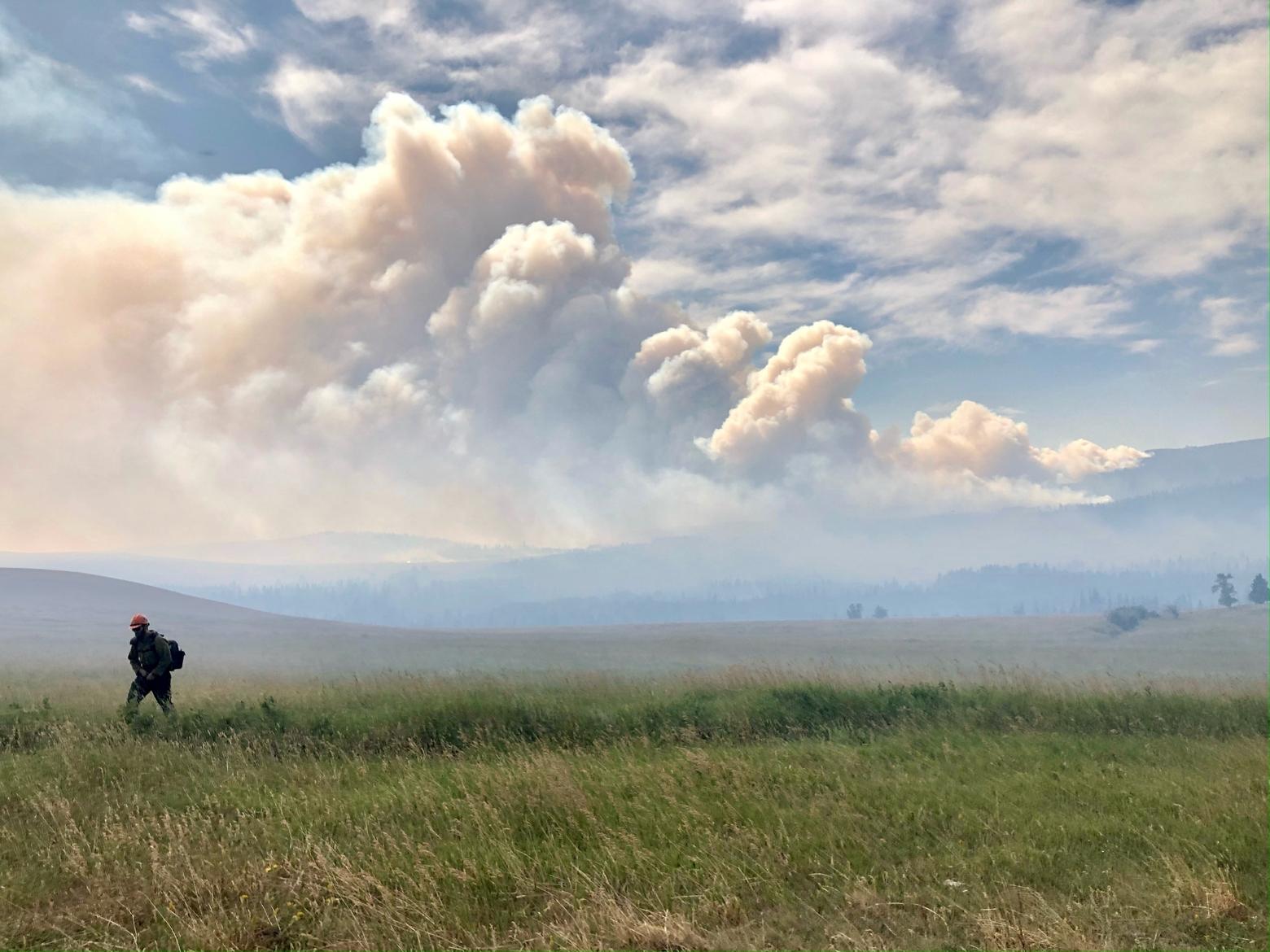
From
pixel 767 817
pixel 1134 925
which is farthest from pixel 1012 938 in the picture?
pixel 767 817

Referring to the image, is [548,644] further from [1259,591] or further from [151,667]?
[1259,591]

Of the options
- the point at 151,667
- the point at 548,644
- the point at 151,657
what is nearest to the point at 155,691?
the point at 151,667

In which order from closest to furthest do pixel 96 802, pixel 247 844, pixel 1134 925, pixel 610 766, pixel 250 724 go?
1. pixel 1134 925
2. pixel 247 844
3. pixel 96 802
4. pixel 610 766
5. pixel 250 724

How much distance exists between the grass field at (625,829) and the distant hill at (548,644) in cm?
1813

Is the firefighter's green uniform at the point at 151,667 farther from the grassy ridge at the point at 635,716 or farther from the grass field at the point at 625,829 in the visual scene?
the grass field at the point at 625,829

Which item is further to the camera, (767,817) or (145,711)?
(145,711)

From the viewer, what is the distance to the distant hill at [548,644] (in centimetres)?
5134

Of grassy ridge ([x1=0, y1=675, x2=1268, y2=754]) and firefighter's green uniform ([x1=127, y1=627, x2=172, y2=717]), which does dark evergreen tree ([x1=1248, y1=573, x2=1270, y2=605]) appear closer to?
grassy ridge ([x1=0, y1=675, x2=1268, y2=754])

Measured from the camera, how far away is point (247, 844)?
29.2 ft

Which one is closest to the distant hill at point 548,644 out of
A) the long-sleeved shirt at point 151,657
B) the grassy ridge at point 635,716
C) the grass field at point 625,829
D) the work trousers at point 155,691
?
the grassy ridge at point 635,716

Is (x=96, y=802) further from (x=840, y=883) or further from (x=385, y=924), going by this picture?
(x=840, y=883)

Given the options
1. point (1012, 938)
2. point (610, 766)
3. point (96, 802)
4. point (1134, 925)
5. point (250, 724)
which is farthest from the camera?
point (250, 724)

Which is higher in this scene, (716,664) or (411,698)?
(411,698)

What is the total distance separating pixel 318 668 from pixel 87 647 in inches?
973
